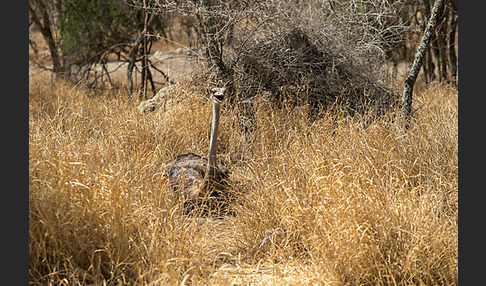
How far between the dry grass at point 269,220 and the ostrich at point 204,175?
161 millimetres

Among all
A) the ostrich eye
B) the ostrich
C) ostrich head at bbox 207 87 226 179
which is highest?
the ostrich eye

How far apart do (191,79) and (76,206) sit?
11.6ft

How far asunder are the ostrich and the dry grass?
0.53 ft

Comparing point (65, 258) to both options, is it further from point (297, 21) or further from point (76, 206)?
point (297, 21)

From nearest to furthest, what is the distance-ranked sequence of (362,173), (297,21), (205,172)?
(362,173)
(205,172)
(297,21)

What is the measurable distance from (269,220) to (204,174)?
Result: 2.93 ft

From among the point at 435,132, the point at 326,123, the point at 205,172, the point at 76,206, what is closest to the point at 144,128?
the point at 205,172

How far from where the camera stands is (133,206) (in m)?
3.50

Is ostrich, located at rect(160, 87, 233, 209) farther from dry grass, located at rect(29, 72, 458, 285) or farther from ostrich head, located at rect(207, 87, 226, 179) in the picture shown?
dry grass, located at rect(29, 72, 458, 285)

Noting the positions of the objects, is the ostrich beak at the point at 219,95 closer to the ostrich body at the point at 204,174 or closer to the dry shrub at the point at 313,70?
the ostrich body at the point at 204,174

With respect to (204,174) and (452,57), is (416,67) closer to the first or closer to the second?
(204,174)

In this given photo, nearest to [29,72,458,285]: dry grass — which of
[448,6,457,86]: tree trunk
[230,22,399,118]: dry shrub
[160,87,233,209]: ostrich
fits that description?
[160,87,233,209]: ostrich

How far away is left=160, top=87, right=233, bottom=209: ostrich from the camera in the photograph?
4289 millimetres


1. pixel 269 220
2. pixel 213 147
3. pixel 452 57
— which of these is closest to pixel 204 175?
pixel 213 147
